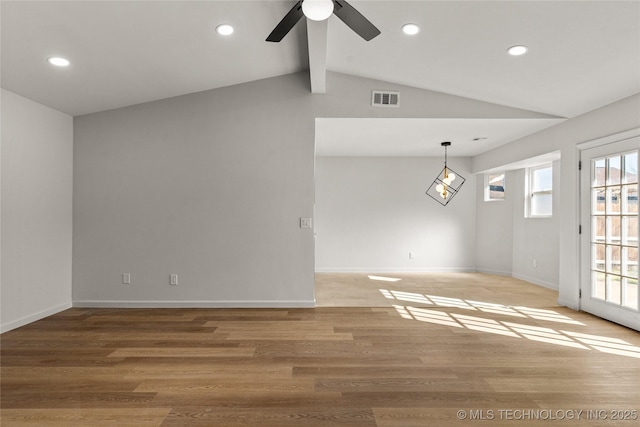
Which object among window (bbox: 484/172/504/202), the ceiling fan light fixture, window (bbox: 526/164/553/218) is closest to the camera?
the ceiling fan light fixture

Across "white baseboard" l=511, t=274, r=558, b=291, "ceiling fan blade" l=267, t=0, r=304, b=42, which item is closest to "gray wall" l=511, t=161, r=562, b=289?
"white baseboard" l=511, t=274, r=558, b=291

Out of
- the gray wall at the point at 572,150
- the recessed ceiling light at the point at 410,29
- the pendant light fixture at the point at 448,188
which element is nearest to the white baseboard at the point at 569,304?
the gray wall at the point at 572,150

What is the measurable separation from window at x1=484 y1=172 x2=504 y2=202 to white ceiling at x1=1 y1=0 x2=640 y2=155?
3.04 metres

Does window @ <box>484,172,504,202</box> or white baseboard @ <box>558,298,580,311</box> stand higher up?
window @ <box>484,172,504,202</box>

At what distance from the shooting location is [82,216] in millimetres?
4488

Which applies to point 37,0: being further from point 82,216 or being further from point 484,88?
point 484,88

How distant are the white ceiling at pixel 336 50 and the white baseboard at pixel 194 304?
96.5 inches

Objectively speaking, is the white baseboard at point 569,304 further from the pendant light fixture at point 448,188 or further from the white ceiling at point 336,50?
the pendant light fixture at point 448,188

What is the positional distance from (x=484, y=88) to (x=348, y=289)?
343cm

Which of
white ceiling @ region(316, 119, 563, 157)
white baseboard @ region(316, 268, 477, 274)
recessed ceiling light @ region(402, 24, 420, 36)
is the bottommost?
white baseboard @ region(316, 268, 477, 274)

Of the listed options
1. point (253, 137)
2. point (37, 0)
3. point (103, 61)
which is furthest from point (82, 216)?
point (37, 0)

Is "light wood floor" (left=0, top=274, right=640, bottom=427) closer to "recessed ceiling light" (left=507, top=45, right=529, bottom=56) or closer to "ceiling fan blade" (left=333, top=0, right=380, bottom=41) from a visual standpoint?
"ceiling fan blade" (left=333, top=0, right=380, bottom=41)

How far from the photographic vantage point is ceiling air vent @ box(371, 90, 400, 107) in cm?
438

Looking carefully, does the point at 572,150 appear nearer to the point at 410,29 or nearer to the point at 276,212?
the point at 410,29
